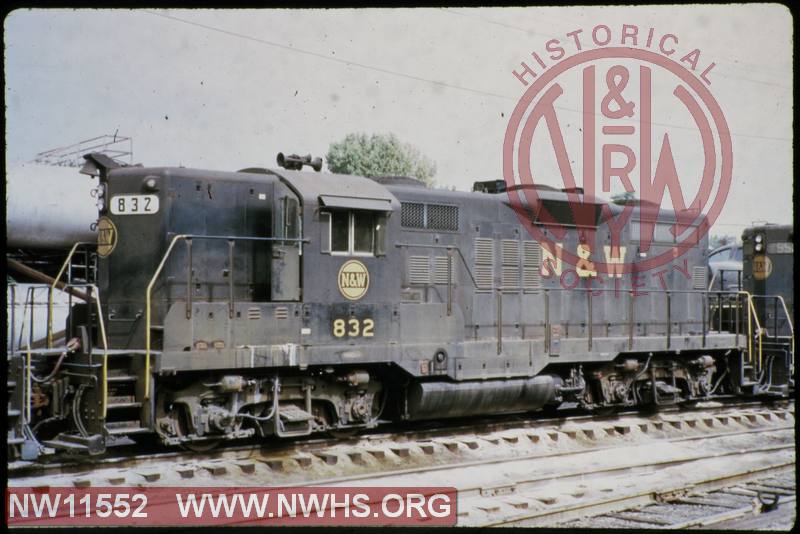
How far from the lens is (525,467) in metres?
8.77

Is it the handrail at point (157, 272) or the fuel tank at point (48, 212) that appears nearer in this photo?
the handrail at point (157, 272)

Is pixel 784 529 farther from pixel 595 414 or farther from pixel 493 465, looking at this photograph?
pixel 595 414

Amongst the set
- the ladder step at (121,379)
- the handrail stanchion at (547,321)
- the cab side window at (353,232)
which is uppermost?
the cab side window at (353,232)

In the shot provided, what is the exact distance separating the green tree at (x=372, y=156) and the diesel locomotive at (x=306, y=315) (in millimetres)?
24966

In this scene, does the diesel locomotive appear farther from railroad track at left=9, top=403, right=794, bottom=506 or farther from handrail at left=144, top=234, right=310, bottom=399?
railroad track at left=9, top=403, right=794, bottom=506

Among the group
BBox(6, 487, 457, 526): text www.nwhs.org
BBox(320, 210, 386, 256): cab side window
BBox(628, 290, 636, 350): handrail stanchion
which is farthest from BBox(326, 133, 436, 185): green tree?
BBox(6, 487, 457, 526): text www.nwhs.org

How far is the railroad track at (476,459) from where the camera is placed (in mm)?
7441

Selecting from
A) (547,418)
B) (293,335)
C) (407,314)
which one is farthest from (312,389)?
(547,418)

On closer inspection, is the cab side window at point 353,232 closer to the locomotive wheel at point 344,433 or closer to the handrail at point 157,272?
the handrail at point 157,272

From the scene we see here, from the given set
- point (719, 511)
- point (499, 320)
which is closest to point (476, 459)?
point (499, 320)

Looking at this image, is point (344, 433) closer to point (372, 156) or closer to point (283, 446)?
point (283, 446)

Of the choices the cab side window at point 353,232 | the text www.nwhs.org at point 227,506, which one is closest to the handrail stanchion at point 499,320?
the cab side window at point 353,232

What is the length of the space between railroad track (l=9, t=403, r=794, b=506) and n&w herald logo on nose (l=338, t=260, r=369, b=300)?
5.53 ft

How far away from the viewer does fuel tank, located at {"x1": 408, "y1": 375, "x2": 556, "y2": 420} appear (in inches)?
382
